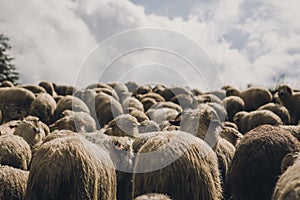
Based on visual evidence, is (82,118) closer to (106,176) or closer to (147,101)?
(106,176)

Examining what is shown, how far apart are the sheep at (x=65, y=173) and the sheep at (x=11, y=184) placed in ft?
2.43

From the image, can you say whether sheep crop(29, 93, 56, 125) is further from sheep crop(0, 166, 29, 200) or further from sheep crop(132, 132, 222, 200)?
sheep crop(132, 132, 222, 200)

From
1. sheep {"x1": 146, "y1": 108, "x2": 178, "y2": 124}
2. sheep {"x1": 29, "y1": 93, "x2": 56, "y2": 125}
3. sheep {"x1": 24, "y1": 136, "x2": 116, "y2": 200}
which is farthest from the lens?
sheep {"x1": 29, "y1": 93, "x2": 56, "y2": 125}

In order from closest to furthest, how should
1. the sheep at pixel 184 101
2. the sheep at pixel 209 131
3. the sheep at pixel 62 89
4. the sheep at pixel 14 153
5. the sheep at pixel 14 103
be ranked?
the sheep at pixel 209 131
the sheep at pixel 14 153
the sheep at pixel 14 103
the sheep at pixel 184 101
the sheep at pixel 62 89

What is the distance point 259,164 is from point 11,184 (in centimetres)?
330

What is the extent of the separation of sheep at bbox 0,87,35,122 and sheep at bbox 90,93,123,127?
2.68 meters

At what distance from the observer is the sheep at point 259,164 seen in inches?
230

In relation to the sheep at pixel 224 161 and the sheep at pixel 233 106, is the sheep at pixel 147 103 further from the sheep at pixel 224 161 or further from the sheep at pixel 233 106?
the sheep at pixel 224 161

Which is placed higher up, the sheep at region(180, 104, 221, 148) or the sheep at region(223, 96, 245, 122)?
→ the sheep at region(180, 104, 221, 148)

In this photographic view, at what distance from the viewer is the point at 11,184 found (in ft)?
18.8

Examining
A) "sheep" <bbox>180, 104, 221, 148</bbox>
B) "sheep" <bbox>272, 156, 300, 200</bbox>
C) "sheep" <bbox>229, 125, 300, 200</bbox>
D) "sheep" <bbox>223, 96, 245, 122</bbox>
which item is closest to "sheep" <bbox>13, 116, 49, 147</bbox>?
"sheep" <bbox>180, 104, 221, 148</bbox>

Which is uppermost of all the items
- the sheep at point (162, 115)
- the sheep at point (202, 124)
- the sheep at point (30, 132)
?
the sheep at point (202, 124)

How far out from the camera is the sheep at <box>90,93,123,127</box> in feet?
50.7

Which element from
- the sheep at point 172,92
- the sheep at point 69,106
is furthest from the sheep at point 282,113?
the sheep at point 69,106
